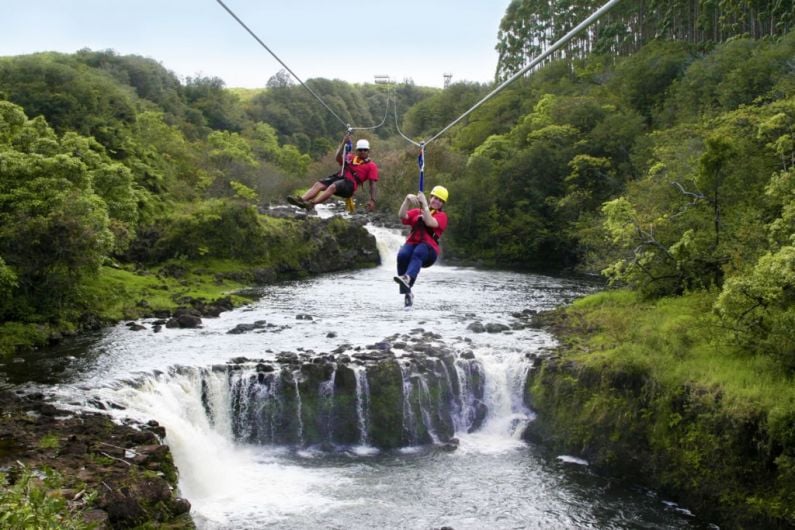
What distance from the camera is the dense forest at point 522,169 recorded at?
24109mm

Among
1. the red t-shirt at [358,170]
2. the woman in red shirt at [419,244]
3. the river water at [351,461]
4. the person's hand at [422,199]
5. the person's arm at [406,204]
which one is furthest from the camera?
the river water at [351,461]

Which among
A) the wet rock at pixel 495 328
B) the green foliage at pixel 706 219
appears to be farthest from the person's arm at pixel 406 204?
the wet rock at pixel 495 328

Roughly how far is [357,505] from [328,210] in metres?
51.2

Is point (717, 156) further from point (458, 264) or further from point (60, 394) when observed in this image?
point (458, 264)

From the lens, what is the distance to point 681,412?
1825 cm

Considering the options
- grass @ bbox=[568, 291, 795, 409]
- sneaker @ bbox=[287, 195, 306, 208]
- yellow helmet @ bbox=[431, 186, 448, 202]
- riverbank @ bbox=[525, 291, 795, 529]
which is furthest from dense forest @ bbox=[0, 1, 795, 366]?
sneaker @ bbox=[287, 195, 306, 208]

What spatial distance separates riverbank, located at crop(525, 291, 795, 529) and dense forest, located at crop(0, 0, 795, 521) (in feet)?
1.25

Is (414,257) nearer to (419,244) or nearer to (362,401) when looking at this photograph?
(419,244)

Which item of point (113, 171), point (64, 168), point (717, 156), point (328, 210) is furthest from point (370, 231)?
point (717, 156)

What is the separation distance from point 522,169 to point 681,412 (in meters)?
39.3

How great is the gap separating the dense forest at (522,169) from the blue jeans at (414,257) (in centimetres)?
871

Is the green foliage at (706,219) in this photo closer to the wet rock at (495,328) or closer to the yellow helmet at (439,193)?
the wet rock at (495,328)

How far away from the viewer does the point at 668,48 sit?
64.6 meters

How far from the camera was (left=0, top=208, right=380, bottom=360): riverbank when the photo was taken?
88.8 feet
